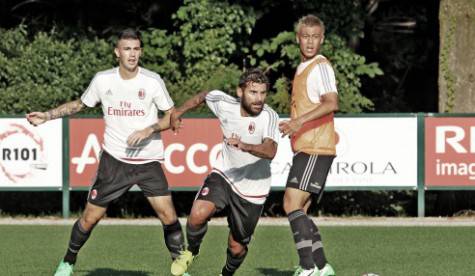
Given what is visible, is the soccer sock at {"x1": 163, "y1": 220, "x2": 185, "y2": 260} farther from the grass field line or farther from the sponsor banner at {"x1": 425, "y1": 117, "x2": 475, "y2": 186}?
the sponsor banner at {"x1": 425, "y1": 117, "x2": 475, "y2": 186}

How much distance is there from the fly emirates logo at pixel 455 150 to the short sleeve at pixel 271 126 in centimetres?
826

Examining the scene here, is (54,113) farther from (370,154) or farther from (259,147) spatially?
(370,154)

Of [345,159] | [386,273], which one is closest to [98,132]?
[345,159]

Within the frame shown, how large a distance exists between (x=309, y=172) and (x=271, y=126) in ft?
1.73

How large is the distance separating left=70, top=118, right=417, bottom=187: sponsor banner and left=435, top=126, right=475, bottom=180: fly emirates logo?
35 centimetres

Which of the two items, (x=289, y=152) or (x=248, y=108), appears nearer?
(x=248, y=108)

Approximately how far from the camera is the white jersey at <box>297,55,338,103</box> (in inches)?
427

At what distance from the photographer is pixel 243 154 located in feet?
36.1

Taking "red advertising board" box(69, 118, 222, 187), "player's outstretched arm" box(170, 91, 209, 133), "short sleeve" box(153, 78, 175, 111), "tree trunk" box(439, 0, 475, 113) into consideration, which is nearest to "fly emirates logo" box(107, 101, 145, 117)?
"short sleeve" box(153, 78, 175, 111)

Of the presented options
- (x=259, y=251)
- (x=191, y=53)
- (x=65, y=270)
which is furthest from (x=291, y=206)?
(x=191, y=53)

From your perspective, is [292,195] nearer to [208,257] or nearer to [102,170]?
[102,170]

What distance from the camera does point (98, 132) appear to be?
62.1 feet

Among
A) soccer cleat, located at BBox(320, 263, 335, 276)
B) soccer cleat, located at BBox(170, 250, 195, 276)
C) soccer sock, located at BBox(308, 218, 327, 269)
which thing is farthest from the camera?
soccer sock, located at BBox(308, 218, 327, 269)

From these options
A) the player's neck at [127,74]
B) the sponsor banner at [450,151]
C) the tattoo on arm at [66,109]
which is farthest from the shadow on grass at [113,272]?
the sponsor banner at [450,151]
